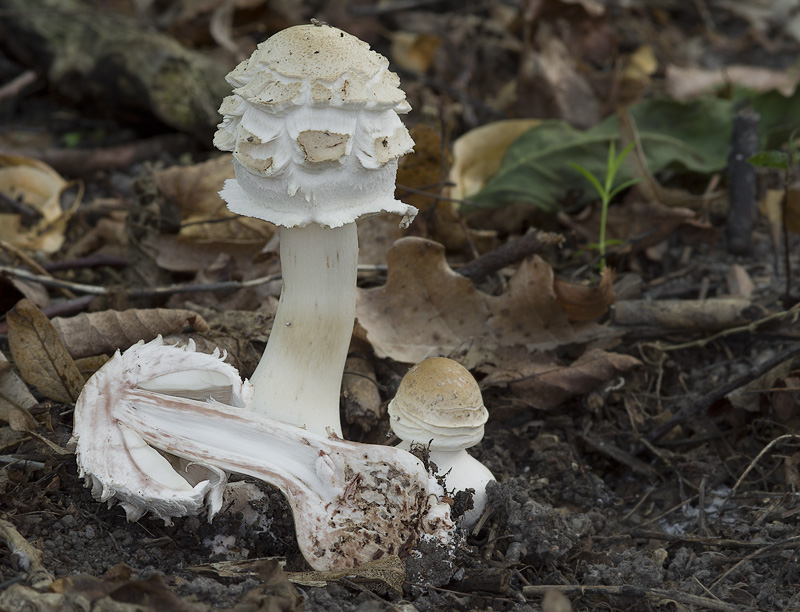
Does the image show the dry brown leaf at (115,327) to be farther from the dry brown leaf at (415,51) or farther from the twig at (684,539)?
the dry brown leaf at (415,51)

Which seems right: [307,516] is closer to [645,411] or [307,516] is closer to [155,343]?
[155,343]

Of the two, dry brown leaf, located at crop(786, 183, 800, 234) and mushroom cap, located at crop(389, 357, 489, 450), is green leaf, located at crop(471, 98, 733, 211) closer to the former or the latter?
dry brown leaf, located at crop(786, 183, 800, 234)

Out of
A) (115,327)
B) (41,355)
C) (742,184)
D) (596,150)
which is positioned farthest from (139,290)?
(742,184)

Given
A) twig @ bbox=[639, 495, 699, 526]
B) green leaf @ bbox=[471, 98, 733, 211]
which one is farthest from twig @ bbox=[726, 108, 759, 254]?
twig @ bbox=[639, 495, 699, 526]

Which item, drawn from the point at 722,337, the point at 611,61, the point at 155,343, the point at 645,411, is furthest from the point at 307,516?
the point at 611,61

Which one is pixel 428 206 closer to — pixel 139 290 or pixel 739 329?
pixel 139 290

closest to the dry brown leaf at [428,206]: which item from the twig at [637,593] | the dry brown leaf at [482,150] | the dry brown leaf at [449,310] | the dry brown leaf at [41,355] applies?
the dry brown leaf at [482,150]
